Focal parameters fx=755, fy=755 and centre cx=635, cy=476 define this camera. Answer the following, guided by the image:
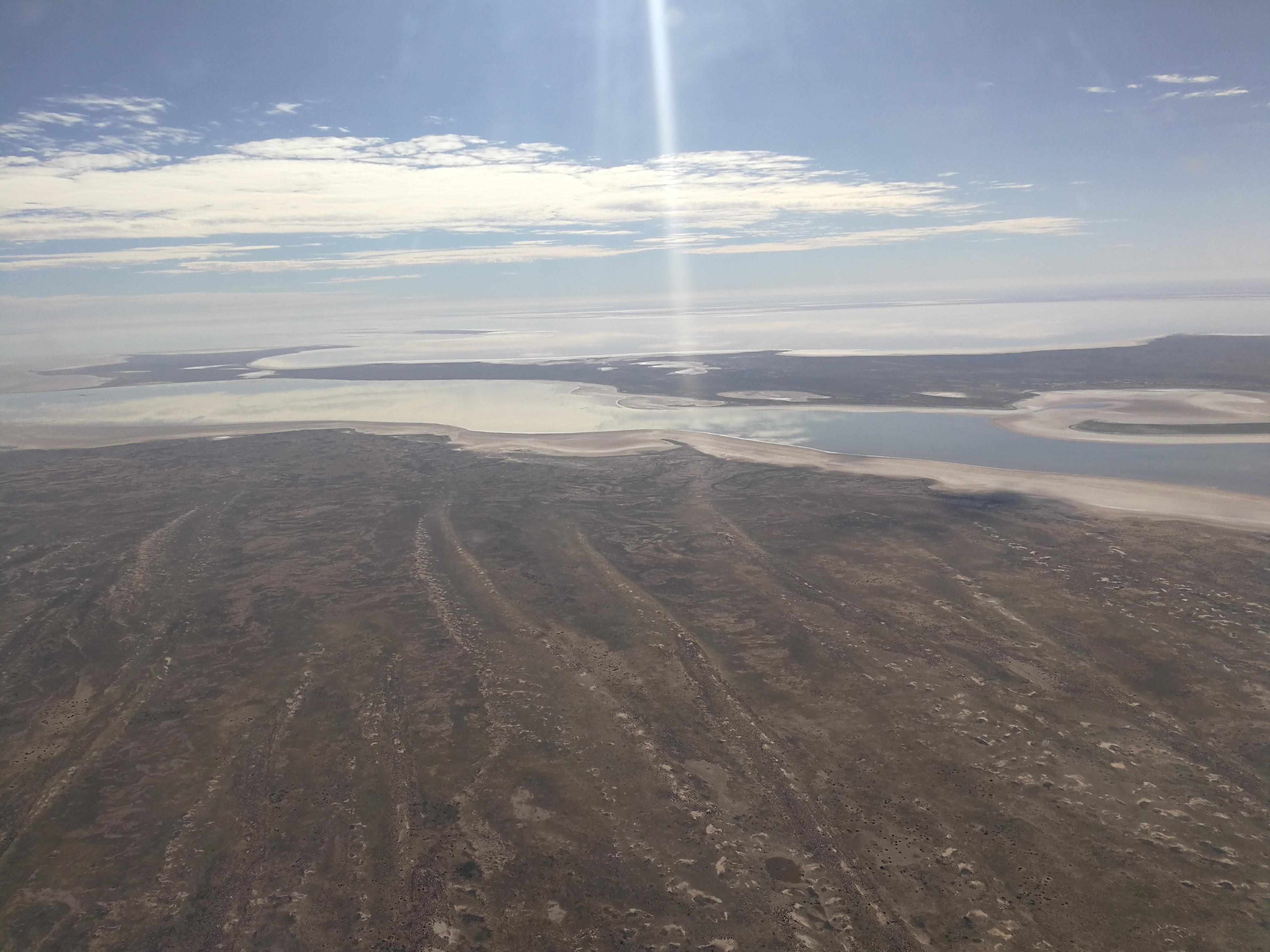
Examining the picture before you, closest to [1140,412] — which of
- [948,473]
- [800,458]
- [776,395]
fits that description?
[948,473]

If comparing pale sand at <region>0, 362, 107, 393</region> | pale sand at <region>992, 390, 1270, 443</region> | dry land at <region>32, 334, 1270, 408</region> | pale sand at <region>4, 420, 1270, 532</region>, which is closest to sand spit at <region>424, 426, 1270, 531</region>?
pale sand at <region>4, 420, 1270, 532</region>

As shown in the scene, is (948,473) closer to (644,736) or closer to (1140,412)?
(1140,412)

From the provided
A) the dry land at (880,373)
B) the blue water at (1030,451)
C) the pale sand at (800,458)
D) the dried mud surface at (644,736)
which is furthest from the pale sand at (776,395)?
the dried mud surface at (644,736)

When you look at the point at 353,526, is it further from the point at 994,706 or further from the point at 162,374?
the point at 162,374

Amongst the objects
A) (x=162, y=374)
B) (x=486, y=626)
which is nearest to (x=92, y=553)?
(x=486, y=626)

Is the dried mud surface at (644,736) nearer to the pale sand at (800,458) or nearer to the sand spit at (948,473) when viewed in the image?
the sand spit at (948,473)

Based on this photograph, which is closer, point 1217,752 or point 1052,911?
point 1052,911
